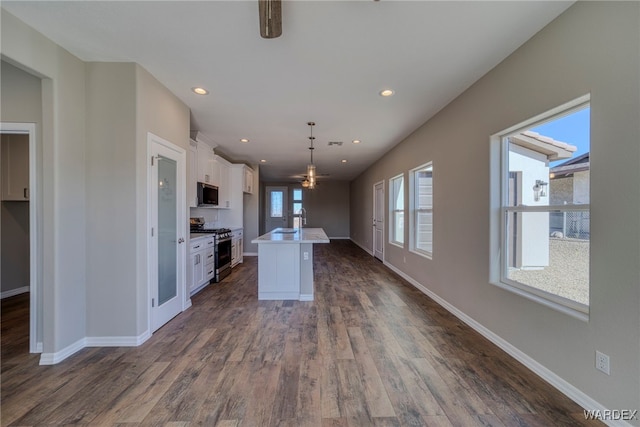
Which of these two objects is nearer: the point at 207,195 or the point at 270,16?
the point at 270,16

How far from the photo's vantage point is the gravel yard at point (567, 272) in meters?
1.83

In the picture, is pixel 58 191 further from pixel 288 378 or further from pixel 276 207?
pixel 276 207

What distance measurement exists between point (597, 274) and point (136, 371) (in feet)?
11.0

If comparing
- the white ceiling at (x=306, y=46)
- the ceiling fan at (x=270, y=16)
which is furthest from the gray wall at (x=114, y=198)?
the ceiling fan at (x=270, y=16)

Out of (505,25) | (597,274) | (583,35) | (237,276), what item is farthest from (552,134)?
(237,276)

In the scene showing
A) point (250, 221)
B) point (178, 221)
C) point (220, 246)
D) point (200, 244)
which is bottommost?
point (220, 246)

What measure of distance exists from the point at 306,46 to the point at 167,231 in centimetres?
244

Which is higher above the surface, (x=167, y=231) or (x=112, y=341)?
(x=167, y=231)

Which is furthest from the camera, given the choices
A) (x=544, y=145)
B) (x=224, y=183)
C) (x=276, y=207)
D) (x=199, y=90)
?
(x=276, y=207)

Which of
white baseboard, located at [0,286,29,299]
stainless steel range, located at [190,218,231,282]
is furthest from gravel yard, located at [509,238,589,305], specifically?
white baseboard, located at [0,286,29,299]

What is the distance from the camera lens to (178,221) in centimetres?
327

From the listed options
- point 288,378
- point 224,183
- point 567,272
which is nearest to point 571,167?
point 567,272

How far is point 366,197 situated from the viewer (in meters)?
8.61

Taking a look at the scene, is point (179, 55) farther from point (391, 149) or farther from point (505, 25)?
point (391, 149)
